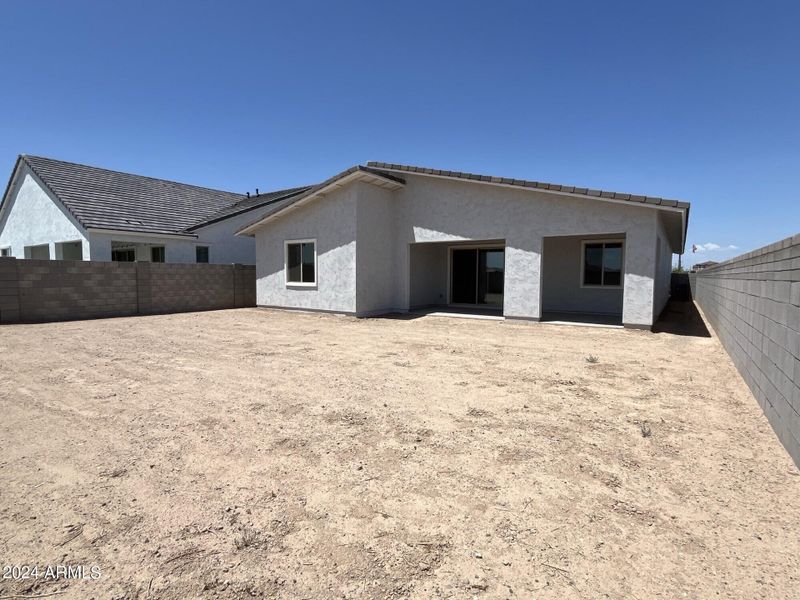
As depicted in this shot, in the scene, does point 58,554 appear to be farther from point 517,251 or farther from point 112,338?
point 517,251

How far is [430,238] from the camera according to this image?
1318cm

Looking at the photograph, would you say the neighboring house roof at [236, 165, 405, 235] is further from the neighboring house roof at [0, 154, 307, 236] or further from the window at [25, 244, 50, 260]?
the window at [25, 244, 50, 260]

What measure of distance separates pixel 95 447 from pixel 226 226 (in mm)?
18162

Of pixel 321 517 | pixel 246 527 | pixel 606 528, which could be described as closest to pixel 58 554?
pixel 246 527

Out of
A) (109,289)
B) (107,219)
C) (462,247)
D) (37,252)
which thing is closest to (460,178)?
(462,247)

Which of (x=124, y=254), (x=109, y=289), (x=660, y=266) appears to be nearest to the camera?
(x=109, y=289)

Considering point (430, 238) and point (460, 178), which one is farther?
point (430, 238)

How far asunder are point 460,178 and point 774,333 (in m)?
8.88

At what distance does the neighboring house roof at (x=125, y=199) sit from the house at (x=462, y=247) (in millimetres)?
5510

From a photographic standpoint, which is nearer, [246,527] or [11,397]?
[246,527]

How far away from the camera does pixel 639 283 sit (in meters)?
10.2

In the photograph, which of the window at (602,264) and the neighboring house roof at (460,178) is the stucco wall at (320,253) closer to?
the neighboring house roof at (460,178)

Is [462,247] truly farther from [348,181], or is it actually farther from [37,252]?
[37,252]

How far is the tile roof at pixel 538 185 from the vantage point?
31.1ft
